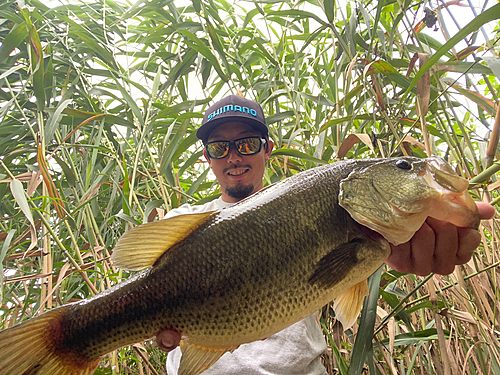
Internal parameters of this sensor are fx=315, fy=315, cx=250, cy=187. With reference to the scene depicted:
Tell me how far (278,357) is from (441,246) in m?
0.85

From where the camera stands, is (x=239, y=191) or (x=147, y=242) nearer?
(x=147, y=242)

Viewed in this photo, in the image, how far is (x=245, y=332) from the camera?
91 centimetres

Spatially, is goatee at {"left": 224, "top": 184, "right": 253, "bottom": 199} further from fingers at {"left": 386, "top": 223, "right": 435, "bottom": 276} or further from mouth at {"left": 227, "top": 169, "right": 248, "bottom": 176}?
fingers at {"left": 386, "top": 223, "right": 435, "bottom": 276}

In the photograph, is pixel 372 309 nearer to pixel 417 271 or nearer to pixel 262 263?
pixel 417 271

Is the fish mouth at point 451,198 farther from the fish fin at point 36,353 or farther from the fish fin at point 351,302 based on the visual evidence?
the fish fin at point 36,353

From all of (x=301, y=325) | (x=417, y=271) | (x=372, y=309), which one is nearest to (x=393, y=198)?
(x=417, y=271)

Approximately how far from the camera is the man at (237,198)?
3.52 ft

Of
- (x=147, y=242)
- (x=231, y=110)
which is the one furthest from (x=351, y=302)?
(x=231, y=110)

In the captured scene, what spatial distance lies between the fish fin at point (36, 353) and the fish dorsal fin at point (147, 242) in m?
0.22

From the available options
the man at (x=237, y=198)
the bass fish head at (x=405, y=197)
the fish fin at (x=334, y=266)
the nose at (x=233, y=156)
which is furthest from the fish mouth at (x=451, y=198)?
the nose at (x=233, y=156)

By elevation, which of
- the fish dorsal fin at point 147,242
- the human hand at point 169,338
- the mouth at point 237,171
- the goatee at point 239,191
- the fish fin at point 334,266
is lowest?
the human hand at point 169,338

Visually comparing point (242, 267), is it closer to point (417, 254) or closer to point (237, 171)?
point (417, 254)

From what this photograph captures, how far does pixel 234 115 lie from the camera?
1.95 m

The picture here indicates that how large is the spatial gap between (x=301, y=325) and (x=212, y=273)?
837 millimetres
